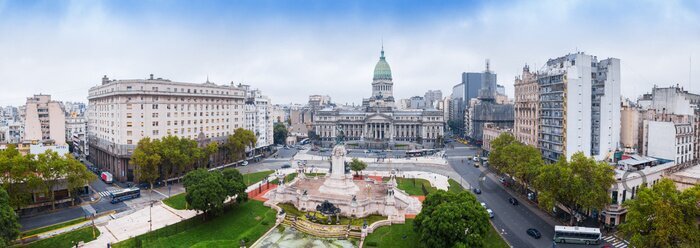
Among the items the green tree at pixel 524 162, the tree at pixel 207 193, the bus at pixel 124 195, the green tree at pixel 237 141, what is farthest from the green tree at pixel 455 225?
the green tree at pixel 237 141

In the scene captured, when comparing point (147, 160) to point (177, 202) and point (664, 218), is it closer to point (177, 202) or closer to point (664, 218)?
point (177, 202)

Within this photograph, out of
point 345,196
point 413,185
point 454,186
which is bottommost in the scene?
point 454,186

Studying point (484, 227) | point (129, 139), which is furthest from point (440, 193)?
point (129, 139)

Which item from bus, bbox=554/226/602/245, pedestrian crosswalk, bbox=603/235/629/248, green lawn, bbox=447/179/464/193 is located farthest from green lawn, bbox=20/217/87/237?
pedestrian crosswalk, bbox=603/235/629/248

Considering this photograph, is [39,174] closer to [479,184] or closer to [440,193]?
[440,193]

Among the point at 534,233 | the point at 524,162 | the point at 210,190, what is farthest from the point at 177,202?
the point at 524,162

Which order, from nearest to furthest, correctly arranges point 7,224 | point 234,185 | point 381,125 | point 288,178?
point 7,224 → point 234,185 → point 288,178 → point 381,125
